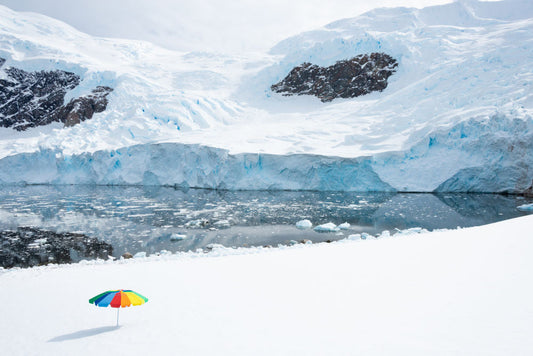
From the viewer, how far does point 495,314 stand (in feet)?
11.3

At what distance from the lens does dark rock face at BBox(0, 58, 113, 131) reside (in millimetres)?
38844

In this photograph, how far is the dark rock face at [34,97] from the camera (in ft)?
127

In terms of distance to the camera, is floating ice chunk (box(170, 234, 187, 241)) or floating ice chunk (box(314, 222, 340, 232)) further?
floating ice chunk (box(314, 222, 340, 232))

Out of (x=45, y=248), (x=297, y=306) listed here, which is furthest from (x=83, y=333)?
(x=45, y=248)

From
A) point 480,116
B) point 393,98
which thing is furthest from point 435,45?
point 480,116

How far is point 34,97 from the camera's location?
40969mm

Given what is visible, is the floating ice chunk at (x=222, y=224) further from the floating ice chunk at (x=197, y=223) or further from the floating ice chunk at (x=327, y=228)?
the floating ice chunk at (x=327, y=228)

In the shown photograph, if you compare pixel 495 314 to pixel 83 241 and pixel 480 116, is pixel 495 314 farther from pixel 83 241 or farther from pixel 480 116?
pixel 480 116

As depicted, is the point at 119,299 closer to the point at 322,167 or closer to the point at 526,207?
the point at 526,207

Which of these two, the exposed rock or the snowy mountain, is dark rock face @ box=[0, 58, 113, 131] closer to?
the snowy mountain

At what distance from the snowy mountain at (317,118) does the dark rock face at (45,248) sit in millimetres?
12625

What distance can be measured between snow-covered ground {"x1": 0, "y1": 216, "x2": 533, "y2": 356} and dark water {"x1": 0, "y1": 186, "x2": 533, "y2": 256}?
4.01 meters

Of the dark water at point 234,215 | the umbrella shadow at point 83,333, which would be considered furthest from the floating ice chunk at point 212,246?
the umbrella shadow at point 83,333

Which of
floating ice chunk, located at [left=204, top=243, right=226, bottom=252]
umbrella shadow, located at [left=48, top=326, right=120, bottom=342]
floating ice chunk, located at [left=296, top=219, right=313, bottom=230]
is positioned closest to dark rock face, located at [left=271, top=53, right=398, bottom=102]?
floating ice chunk, located at [left=296, top=219, right=313, bottom=230]
